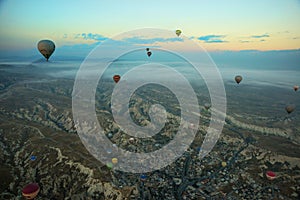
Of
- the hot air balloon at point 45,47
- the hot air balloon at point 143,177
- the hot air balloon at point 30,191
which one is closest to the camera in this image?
the hot air balloon at point 30,191

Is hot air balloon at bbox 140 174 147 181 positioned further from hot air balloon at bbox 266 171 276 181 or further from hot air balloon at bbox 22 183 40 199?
hot air balloon at bbox 266 171 276 181

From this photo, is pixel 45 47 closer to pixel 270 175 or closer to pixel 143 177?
pixel 143 177

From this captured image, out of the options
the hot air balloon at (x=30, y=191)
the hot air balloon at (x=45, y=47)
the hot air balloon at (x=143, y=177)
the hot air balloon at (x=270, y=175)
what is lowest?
the hot air balloon at (x=143, y=177)

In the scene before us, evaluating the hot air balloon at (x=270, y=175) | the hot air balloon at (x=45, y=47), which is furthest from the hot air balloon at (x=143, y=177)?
the hot air balloon at (x=45, y=47)

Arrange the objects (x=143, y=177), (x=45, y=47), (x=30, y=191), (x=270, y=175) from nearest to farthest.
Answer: (x=30, y=191) < (x=45, y=47) < (x=270, y=175) < (x=143, y=177)

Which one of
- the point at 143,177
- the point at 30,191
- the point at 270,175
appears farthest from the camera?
the point at 143,177

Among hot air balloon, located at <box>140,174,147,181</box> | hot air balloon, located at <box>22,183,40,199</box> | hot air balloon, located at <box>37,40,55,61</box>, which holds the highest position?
hot air balloon, located at <box>37,40,55,61</box>

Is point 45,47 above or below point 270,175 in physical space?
above

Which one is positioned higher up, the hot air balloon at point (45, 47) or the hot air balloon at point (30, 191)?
the hot air balloon at point (45, 47)

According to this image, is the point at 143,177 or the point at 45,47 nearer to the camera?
the point at 45,47

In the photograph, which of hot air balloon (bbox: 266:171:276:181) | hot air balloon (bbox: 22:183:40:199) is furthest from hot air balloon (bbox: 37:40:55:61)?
hot air balloon (bbox: 266:171:276:181)

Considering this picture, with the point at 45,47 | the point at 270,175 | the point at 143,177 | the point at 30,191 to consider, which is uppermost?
the point at 45,47

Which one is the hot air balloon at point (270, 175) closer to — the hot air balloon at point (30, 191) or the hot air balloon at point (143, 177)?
the hot air balloon at point (143, 177)

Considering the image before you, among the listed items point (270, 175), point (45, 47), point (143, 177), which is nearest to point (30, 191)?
point (143, 177)
